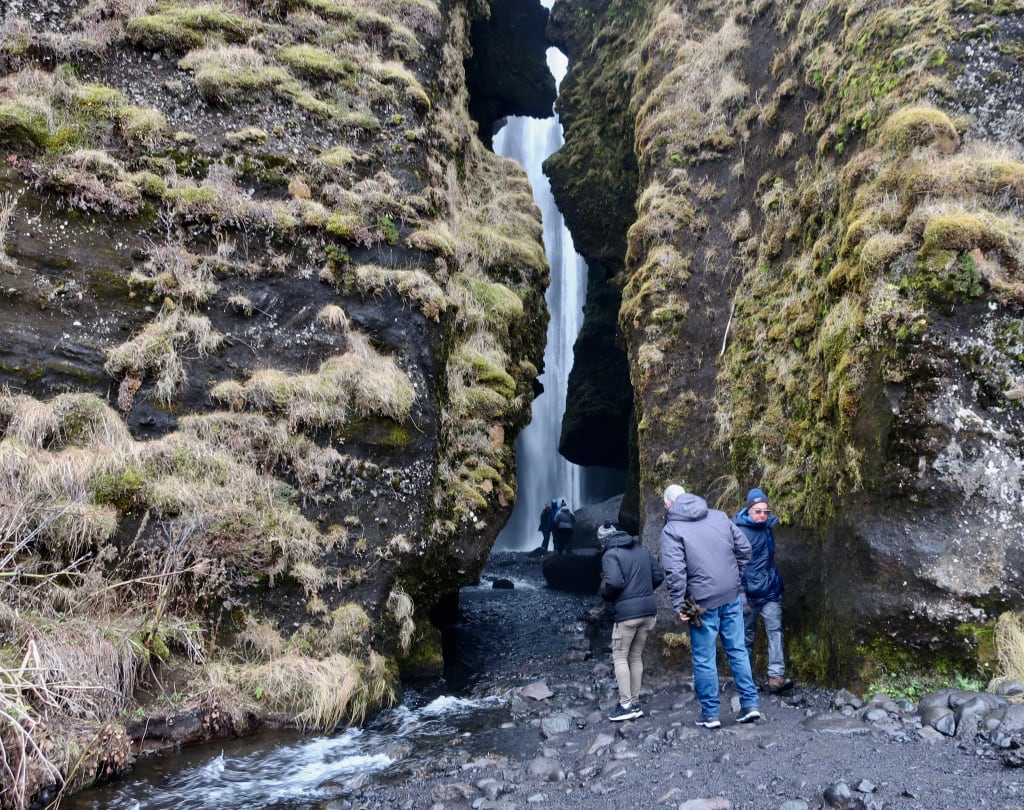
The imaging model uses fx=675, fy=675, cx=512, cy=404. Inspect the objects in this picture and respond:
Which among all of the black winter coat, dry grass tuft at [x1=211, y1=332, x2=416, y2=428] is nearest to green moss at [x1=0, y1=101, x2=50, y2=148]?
dry grass tuft at [x1=211, y1=332, x2=416, y2=428]

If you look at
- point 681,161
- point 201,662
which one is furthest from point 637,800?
point 681,161

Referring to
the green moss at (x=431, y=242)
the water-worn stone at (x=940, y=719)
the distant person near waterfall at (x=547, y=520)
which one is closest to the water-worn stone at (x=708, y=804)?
the water-worn stone at (x=940, y=719)

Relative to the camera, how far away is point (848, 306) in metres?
8.41

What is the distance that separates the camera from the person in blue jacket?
26.2 feet

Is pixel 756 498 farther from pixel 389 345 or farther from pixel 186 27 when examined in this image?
pixel 186 27

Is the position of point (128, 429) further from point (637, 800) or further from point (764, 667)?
point (764, 667)

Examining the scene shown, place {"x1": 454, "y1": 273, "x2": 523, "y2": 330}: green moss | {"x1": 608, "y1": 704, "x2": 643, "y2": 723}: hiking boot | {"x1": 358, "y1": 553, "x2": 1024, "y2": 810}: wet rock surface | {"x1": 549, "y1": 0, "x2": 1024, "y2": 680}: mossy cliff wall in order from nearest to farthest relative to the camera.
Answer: {"x1": 358, "y1": 553, "x2": 1024, "y2": 810}: wet rock surface < {"x1": 549, "y1": 0, "x2": 1024, "y2": 680}: mossy cliff wall < {"x1": 608, "y1": 704, "x2": 643, "y2": 723}: hiking boot < {"x1": 454, "y1": 273, "x2": 523, "y2": 330}: green moss

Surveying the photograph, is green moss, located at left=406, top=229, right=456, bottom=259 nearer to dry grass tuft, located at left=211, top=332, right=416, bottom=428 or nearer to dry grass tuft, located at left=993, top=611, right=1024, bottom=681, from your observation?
dry grass tuft, located at left=211, top=332, right=416, bottom=428

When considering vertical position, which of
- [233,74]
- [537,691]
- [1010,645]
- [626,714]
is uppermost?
[233,74]

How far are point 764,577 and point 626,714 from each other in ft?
7.51

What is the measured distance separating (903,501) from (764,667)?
118 inches

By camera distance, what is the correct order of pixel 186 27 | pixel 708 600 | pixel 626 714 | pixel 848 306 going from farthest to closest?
1. pixel 186 27
2. pixel 848 306
3. pixel 626 714
4. pixel 708 600

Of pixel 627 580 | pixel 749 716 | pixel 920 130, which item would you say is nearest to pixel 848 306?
pixel 920 130

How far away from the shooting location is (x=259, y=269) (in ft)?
33.3
